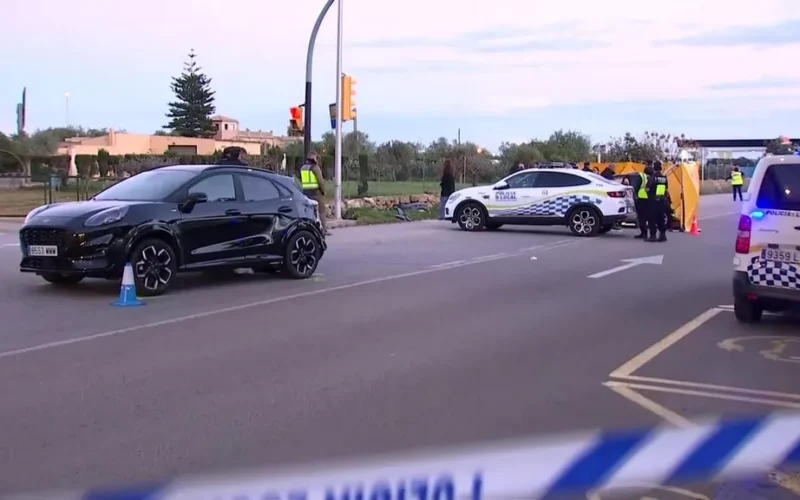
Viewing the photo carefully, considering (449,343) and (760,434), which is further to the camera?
(449,343)

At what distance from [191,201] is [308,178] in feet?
24.9

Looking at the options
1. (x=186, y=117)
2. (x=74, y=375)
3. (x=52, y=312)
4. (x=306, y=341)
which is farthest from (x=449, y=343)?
(x=186, y=117)

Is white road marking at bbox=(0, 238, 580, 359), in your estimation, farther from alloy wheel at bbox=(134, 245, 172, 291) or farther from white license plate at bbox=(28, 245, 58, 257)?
white license plate at bbox=(28, 245, 58, 257)

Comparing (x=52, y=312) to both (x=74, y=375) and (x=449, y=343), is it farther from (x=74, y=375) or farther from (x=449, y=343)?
(x=449, y=343)

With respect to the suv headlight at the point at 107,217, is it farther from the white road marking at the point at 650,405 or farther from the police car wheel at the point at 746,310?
the police car wheel at the point at 746,310

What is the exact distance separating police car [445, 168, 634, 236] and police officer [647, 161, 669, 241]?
1271 mm

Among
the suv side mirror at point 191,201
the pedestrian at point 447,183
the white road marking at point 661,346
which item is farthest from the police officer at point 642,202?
the suv side mirror at point 191,201

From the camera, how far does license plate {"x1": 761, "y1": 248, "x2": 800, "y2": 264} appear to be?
9014 mm

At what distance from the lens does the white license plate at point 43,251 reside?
10.7 meters

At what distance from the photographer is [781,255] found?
911 centimetres

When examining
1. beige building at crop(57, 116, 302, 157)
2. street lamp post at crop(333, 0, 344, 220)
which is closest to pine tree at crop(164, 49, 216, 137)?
beige building at crop(57, 116, 302, 157)

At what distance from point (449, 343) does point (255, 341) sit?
183cm

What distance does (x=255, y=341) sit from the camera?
27.9 ft

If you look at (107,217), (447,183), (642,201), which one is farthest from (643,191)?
(107,217)
